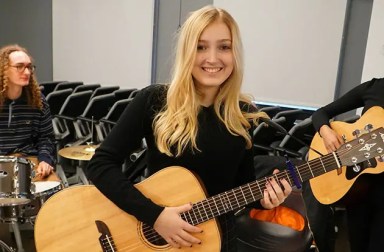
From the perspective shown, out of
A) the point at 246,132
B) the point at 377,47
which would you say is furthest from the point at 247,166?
the point at 377,47

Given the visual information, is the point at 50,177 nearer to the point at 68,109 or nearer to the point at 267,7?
the point at 68,109

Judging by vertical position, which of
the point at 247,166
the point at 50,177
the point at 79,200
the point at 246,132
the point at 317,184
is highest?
the point at 246,132

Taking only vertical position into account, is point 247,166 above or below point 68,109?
above

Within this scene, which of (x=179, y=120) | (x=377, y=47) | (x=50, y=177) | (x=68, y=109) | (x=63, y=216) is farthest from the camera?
(x=68, y=109)

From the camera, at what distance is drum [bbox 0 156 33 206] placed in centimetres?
234

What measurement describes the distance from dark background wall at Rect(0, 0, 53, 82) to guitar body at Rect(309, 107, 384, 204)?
253 inches

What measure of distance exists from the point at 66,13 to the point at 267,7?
370 cm

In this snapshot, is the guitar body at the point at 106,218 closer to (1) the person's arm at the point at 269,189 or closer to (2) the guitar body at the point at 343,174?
(1) the person's arm at the point at 269,189

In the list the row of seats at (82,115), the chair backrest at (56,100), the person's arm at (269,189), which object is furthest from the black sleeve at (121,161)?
the chair backrest at (56,100)

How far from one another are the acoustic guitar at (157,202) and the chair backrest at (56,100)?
3517mm

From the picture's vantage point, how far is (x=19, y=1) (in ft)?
24.7

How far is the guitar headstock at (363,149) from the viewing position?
152 centimetres

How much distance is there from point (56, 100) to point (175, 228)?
12.8 ft

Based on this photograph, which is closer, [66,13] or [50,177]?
[50,177]
